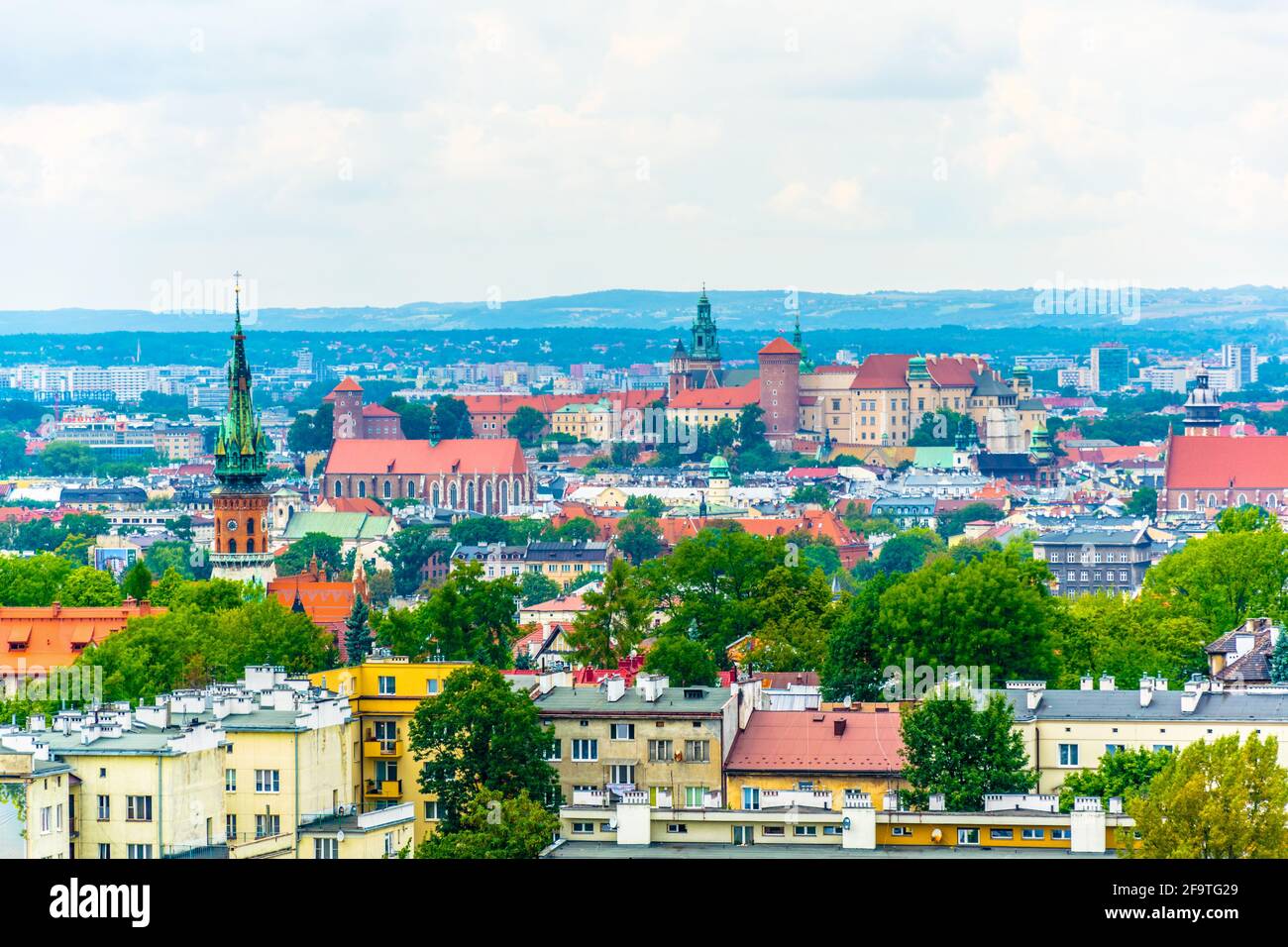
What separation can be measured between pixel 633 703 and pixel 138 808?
8.88 m

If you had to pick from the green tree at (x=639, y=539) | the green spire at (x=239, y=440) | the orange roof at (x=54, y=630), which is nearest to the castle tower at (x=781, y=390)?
the green tree at (x=639, y=539)

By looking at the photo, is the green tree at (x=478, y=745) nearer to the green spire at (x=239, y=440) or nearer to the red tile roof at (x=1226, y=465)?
the green spire at (x=239, y=440)

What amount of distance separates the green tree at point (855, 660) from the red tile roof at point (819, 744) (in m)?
5.52

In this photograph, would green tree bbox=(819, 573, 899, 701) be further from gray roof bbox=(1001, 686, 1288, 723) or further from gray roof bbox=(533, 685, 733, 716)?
gray roof bbox=(533, 685, 733, 716)

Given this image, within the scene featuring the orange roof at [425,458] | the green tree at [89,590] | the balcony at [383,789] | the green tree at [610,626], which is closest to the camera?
the balcony at [383,789]

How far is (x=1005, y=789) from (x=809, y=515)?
327 feet

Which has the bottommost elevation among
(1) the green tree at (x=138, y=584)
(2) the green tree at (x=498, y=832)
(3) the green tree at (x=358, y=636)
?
(3) the green tree at (x=358, y=636)

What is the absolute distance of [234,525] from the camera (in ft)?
280

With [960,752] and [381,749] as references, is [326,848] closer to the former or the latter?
[960,752]

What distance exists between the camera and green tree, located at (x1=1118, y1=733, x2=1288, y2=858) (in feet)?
71.8

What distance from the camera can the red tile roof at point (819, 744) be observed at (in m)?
33.8

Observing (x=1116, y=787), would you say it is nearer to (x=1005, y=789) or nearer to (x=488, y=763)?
(x=1005, y=789)

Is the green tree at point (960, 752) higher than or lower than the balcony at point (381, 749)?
higher

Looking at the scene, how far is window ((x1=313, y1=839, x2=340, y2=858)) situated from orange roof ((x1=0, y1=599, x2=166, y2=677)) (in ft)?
87.7
